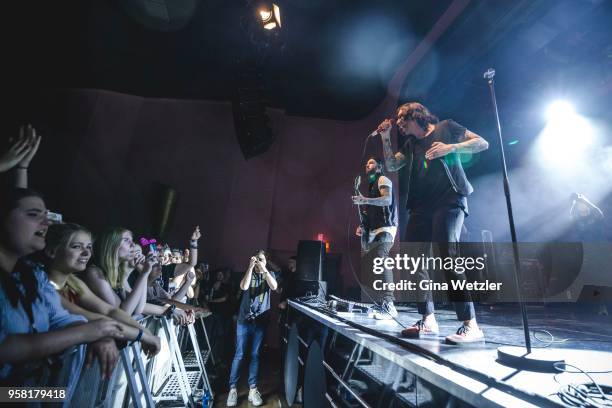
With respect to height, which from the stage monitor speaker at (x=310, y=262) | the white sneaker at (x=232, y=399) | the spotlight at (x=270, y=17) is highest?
the spotlight at (x=270, y=17)

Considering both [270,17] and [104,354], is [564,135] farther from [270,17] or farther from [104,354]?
[104,354]

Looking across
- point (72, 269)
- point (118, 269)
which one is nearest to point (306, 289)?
point (118, 269)

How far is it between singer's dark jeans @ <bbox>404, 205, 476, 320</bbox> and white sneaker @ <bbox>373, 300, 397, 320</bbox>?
555 millimetres

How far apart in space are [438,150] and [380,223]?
1.25 m

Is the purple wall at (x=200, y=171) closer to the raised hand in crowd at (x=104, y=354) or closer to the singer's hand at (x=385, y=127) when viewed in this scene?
the singer's hand at (x=385, y=127)

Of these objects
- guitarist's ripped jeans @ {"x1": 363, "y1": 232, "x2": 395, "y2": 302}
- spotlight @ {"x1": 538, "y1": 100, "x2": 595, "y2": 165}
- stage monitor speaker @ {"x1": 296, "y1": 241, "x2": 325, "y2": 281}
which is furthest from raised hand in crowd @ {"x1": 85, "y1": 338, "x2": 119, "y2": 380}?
spotlight @ {"x1": 538, "y1": 100, "x2": 595, "y2": 165}

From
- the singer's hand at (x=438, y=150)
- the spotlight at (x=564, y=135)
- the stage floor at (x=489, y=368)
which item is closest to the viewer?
the stage floor at (x=489, y=368)

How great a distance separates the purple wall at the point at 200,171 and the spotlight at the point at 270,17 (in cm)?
339

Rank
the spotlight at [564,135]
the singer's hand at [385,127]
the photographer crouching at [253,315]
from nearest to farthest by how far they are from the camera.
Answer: the singer's hand at [385,127]
the photographer crouching at [253,315]
the spotlight at [564,135]

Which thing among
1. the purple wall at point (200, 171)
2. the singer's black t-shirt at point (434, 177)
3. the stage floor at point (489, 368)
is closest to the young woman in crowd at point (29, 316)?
the stage floor at point (489, 368)

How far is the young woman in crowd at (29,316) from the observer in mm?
891

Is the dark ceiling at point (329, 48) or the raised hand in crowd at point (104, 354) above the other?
the dark ceiling at point (329, 48)

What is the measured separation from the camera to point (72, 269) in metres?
1.53

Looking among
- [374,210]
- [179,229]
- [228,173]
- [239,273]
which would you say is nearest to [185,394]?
[374,210]
